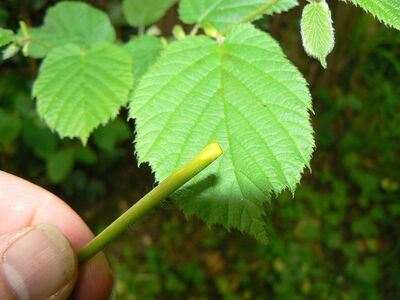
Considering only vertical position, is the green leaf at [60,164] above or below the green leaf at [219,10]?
below

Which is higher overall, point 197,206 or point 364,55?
point 197,206

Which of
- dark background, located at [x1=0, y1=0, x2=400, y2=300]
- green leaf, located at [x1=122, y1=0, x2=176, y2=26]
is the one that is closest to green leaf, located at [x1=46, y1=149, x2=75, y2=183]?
dark background, located at [x1=0, y1=0, x2=400, y2=300]

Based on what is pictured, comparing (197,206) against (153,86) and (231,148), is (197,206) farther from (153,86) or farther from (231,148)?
(153,86)

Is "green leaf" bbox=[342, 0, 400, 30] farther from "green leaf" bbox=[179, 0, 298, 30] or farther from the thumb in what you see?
the thumb

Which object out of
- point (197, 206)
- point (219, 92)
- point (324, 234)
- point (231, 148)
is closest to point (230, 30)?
point (219, 92)

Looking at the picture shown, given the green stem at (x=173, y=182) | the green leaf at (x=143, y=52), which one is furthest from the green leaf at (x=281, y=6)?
the green stem at (x=173, y=182)

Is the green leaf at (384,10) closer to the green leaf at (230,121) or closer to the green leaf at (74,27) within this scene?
the green leaf at (230,121)

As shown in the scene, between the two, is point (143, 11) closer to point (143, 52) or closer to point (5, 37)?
point (143, 52)

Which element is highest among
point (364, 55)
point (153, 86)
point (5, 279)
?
point (153, 86)
